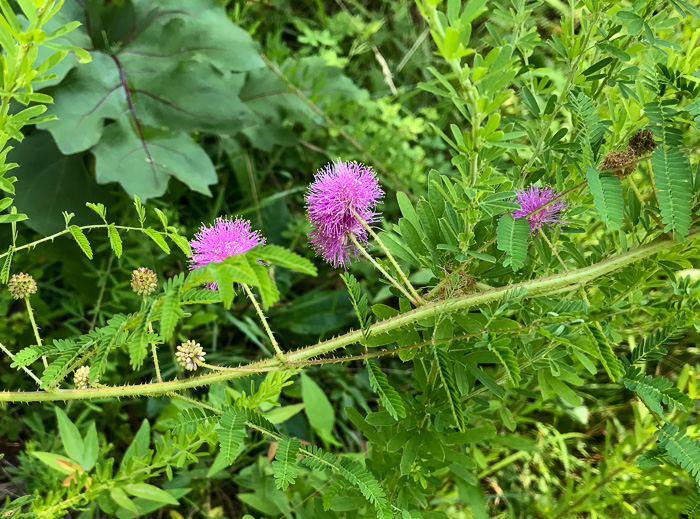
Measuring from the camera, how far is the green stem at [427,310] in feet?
1.80

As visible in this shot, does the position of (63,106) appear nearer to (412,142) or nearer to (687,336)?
(412,142)

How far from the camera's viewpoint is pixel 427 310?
573mm

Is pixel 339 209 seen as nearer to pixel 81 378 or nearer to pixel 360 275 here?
pixel 81 378

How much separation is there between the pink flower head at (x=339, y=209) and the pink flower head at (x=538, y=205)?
18cm

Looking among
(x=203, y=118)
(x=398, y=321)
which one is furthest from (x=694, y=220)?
(x=203, y=118)

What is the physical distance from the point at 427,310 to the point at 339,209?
169mm

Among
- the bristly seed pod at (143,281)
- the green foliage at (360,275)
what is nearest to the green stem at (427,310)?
the green foliage at (360,275)

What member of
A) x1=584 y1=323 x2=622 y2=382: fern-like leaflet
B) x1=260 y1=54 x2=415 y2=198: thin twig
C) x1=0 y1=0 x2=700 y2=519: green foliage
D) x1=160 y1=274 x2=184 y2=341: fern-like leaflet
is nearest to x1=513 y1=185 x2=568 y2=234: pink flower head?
x1=0 y1=0 x2=700 y2=519: green foliage

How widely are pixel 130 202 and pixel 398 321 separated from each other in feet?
3.06

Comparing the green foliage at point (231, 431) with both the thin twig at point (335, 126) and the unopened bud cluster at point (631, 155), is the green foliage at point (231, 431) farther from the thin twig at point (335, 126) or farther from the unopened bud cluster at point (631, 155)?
the thin twig at point (335, 126)

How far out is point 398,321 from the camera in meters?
0.57

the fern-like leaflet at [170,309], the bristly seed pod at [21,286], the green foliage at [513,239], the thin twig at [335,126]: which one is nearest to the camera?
the fern-like leaflet at [170,309]

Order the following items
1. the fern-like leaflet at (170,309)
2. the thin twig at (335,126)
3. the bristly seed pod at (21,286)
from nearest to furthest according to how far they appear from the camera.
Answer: the fern-like leaflet at (170,309)
the bristly seed pod at (21,286)
the thin twig at (335,126)

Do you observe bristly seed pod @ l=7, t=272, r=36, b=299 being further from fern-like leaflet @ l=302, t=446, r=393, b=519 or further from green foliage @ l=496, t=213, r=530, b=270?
green foliage @ l=496, t=213, r=530, b=270
